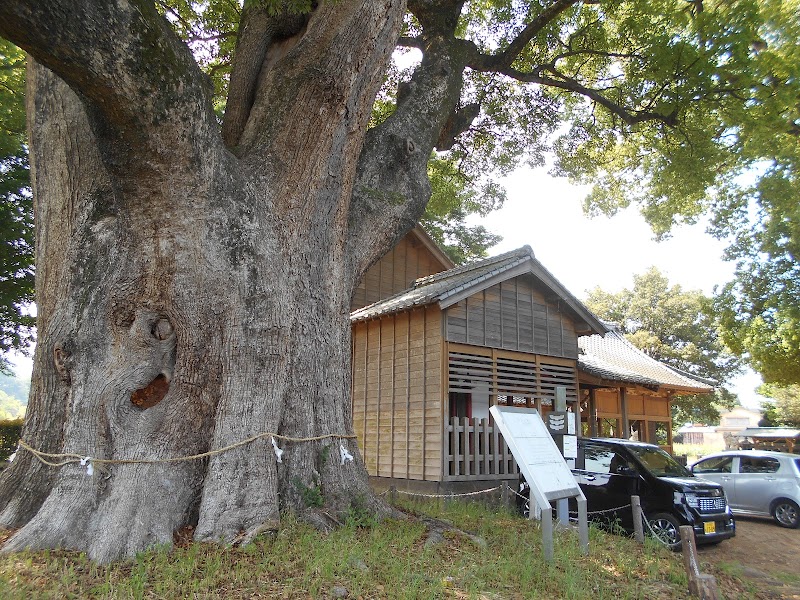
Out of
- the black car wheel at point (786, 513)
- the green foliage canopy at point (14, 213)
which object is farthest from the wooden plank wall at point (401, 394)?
the green foliage canopy at point (14, 213)

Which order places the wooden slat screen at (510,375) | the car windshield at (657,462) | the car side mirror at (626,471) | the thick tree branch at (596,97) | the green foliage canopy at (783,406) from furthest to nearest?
the green foliage canopy at (783,406), the thick tree branch at (596,97), the wooden slat screen at (510,375), the car windshield at (657,462), the car side mirror at (626,471)

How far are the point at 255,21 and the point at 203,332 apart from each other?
4.57 metres

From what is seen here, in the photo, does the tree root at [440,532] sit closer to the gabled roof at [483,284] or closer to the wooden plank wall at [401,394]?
the wooden plank wall at [401,394]

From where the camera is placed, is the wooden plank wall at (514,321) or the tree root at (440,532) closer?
the tree root at (440,532)

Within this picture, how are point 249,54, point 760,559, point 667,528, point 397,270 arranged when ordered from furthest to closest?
point 397,270, point 760,559, point 667,528, point 249,54

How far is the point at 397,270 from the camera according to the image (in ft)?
59.9

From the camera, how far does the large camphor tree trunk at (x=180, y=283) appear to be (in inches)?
191

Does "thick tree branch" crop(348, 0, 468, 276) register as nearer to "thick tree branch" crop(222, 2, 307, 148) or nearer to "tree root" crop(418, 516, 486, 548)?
"thick tree branch" crop(222, 2, 307, 148)

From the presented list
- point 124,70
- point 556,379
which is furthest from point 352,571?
point 556,379

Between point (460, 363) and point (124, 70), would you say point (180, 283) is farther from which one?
point (460, 363)

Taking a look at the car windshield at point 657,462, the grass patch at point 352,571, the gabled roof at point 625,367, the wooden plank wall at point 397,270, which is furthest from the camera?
the wooden plank wall at point 397,270

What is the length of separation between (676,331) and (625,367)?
20.7m

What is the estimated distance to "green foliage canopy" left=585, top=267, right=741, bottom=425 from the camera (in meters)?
33.7

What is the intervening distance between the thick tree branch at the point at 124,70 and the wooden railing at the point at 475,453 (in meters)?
7.51
